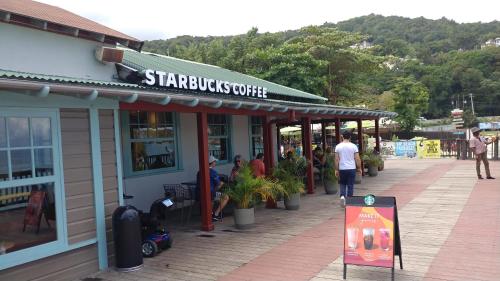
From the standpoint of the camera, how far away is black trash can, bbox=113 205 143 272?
5945 millimetres

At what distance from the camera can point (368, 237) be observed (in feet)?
17.0

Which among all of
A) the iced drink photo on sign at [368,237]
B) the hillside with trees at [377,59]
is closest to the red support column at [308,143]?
the iced drink photo on sign at [368,237]

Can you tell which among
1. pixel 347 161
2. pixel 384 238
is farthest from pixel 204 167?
pixel 384 238

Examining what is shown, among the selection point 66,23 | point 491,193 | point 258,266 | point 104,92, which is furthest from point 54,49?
point 491,193

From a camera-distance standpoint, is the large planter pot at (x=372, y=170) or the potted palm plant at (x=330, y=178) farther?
the large planter pot at (x=372, y=170)

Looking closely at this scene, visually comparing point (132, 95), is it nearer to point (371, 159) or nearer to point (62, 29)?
point (62, 29)

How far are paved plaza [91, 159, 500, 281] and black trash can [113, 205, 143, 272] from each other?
14 centimetres

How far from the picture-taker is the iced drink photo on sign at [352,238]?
5.25m

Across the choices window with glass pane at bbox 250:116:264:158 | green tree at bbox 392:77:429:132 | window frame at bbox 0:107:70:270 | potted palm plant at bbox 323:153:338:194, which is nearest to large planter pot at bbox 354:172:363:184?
potted palm plant at bbox 323:153:338:194

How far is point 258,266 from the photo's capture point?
5.98 metres

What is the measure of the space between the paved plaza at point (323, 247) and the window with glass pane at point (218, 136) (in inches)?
118

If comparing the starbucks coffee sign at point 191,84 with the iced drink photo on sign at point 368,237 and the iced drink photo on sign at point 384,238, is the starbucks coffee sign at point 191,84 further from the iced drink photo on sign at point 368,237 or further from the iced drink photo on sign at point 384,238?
the iced drink photo on sign at point 384,238

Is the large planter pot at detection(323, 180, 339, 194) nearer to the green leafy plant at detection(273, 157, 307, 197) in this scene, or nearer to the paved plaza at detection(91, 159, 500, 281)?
the paved plaza at detection(91, 159, 500, 281)

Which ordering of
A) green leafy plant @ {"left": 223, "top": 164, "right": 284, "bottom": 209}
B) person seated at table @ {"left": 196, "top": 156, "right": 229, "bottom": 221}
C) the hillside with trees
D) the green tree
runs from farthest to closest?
1. the green tree
2. the hillside with trees
3. person seated at table @ {"left": 196, "top": 156, "right": 229, "bottom": 221}
4. green leafy plant @ {"left": 223, "top": 164, "right": 284, "bottom": 209}
